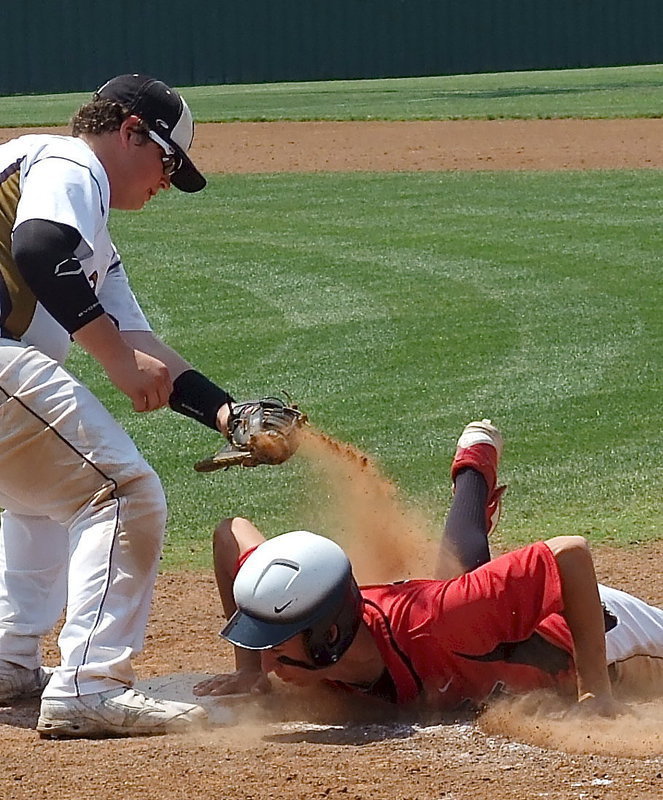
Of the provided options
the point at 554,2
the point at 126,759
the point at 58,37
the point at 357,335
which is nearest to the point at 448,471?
the point at 357,335

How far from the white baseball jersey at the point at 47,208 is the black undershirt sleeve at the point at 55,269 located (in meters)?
0.04

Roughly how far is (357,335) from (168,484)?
10.8ft

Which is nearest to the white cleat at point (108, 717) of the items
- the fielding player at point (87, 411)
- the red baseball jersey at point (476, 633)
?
the fielding player at point (87, 411)

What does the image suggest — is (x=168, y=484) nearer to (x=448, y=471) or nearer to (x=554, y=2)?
(x=448, y=471)

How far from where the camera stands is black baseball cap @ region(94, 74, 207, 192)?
404 cm

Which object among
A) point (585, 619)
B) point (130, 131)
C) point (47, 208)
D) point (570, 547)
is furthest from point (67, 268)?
point (585, 619)

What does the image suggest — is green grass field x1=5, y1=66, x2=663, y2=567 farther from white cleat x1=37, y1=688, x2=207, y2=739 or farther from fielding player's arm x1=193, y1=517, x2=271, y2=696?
white cleat x1=37, y1=688, x2=207, y2=739

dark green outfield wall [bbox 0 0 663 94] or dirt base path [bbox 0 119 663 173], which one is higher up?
dirt base path [bbox 0 119 663 173]

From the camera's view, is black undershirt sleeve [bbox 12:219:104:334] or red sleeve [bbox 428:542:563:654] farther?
red sleeve [bbox 428:542:563:654]

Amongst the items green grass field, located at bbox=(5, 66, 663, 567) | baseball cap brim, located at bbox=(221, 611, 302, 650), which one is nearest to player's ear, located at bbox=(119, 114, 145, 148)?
baseball cap brim, located at bbox=(221, 611, 302, 650)

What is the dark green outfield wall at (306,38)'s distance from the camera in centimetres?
3969

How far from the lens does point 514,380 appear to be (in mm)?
8945

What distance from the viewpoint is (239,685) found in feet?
13.8

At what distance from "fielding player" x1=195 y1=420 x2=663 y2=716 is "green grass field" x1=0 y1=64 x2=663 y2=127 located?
19970mm
